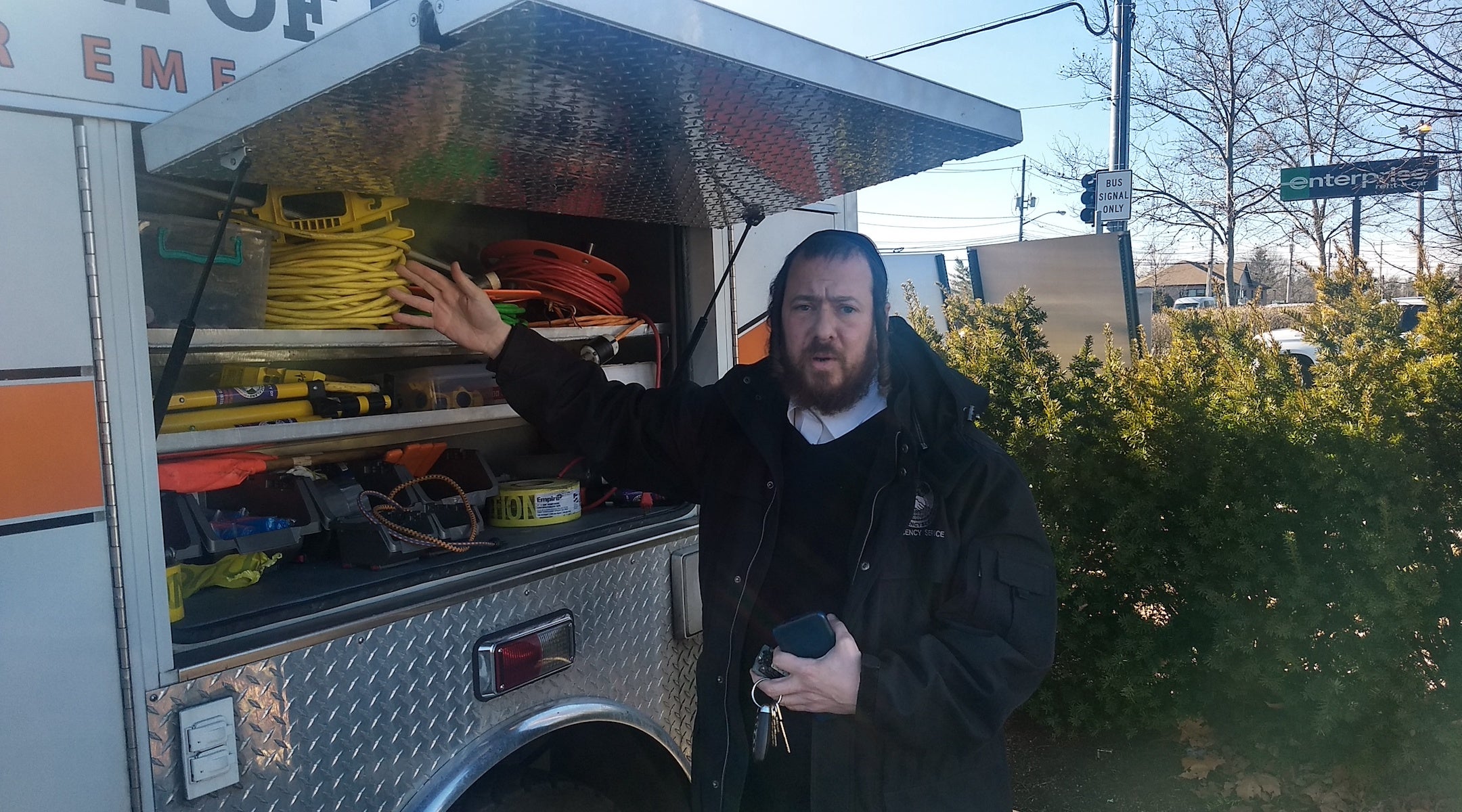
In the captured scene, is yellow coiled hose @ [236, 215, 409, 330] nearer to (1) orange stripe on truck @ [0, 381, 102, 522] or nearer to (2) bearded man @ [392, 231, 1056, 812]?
(2) bearded man @ [392, 231, 1056, 812]

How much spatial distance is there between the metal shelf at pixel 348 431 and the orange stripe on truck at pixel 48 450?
20cm

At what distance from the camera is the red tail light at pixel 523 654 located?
2.07 metres

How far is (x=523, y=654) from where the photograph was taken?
215 centimetres

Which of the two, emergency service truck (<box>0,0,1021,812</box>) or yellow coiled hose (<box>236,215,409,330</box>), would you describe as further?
yellow coiled hose (<box>236,215,409,330</box>)

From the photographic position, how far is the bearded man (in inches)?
73.9

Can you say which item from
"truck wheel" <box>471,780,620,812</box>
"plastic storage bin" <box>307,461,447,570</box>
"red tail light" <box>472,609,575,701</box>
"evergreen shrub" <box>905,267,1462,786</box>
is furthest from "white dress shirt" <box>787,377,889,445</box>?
"evergreen shrub" <box>905,267,1462,786</box>

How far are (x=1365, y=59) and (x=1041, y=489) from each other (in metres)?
3.36

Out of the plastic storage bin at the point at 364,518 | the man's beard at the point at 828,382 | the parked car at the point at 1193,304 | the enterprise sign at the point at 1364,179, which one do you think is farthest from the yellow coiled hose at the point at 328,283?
the enterprise sign at the point at 1364,179

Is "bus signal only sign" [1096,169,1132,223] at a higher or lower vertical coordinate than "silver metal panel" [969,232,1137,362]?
higher

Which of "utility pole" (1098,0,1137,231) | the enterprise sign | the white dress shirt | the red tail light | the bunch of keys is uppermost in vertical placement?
"utility pole" (1098,0,1137,231)

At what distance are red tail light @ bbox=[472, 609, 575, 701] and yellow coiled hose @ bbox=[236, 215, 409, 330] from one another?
0.80m

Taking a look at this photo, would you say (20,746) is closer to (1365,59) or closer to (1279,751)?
(1279,751)

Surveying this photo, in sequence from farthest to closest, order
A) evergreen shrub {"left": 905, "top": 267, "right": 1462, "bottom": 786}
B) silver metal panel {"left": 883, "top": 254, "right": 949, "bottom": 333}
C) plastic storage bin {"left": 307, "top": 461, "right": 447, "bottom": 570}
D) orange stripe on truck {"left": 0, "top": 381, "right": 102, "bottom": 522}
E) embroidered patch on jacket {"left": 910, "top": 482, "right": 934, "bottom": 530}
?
silver metal panel {"left": 883, "top": 254, "right": 949, "bottom": 333} → evergreen shrub {"left": 905, "top": 267, "right": 1462, "bottom": 786} → plastic storage bin {"left": 307, "top": 461, "right": 447, "bottom": 570} → embroidered patch on jacket {"left": 910, "top": 482, "right": 934, "bottom": 530} → orange stripe on truck {"left": 0, "top": 381, "right": 102, "bottom": 522}

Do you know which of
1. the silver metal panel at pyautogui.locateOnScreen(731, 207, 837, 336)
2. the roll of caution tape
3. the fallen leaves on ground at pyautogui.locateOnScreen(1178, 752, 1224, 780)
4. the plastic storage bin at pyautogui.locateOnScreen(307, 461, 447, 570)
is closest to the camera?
the plastic storage bin at pyautogui.locateOnScreen(307, 461, 447, 570)
